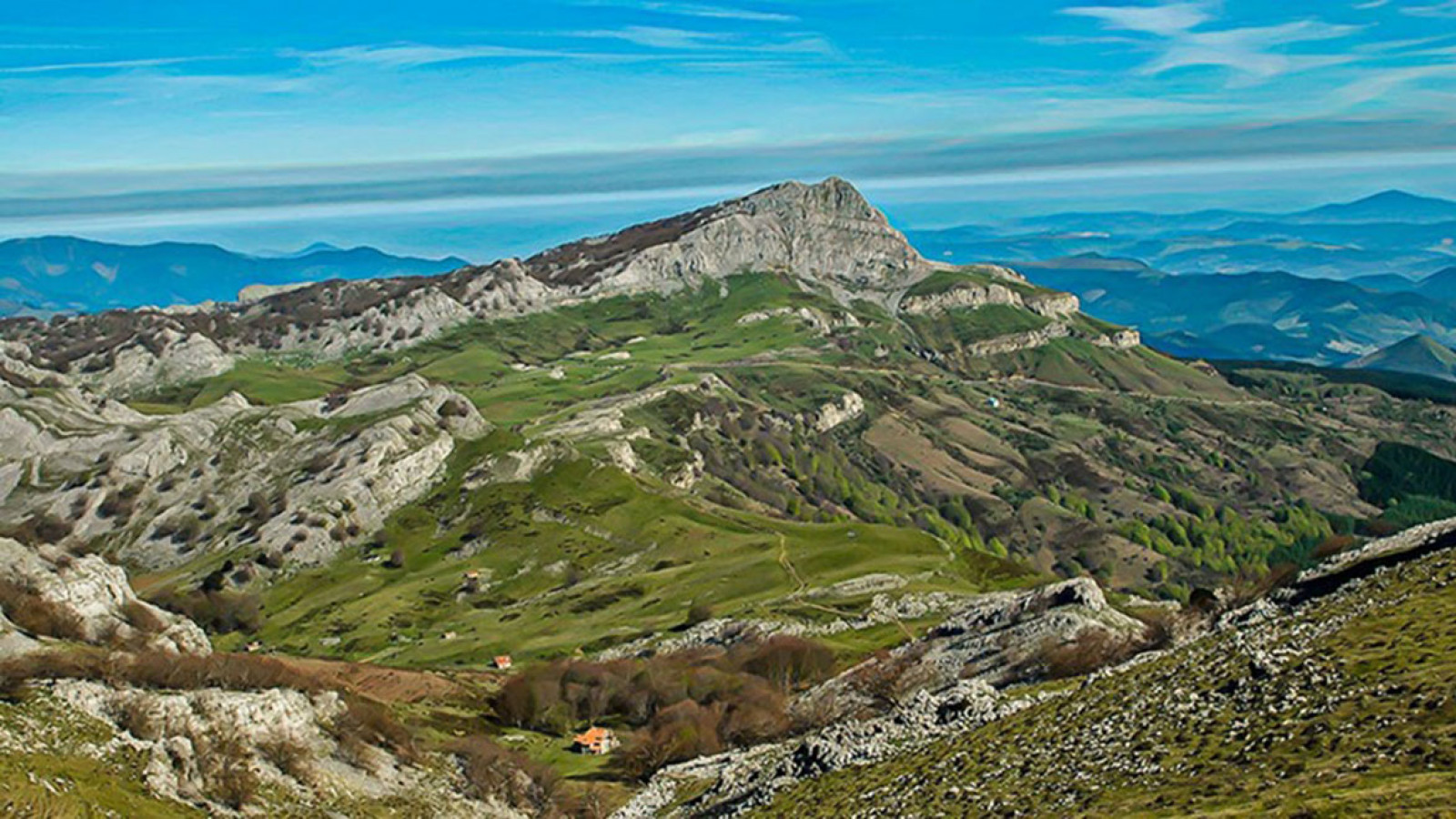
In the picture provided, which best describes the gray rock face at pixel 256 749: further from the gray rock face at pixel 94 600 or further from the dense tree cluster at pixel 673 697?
the gray rock face at pixel 94 600

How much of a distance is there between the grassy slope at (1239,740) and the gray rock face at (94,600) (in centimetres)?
6724

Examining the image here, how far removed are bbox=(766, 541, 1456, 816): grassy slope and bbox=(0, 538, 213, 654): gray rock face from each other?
221ft

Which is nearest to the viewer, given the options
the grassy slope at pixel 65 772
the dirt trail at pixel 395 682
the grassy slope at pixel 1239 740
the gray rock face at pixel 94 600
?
the grassy slope at pixel 1239 740

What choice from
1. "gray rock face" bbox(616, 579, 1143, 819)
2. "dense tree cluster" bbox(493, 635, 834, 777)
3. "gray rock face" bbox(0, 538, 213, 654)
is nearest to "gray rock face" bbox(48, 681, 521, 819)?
"gray rock face" bbox(616, 579, 1143, 819)

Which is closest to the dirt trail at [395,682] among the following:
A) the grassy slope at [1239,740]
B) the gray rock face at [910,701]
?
the gray rock face at [910,701]

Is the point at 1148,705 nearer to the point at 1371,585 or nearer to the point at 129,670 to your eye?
the point at 1371,585

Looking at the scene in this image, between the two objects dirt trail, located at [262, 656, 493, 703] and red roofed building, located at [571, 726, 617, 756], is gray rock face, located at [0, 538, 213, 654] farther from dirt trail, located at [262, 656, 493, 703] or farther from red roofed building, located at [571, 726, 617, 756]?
red roofed building, located at [571, 726, 617, 756]

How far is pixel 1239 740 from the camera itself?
46.6 meters

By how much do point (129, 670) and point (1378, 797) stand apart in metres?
74.1

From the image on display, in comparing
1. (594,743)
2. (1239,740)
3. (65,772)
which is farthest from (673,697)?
(1239,740)

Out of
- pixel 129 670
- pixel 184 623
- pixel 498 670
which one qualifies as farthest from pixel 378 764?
pixel 498 670

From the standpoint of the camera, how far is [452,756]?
89562mm

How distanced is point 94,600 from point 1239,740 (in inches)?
3852

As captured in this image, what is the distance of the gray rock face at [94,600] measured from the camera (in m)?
97.2
